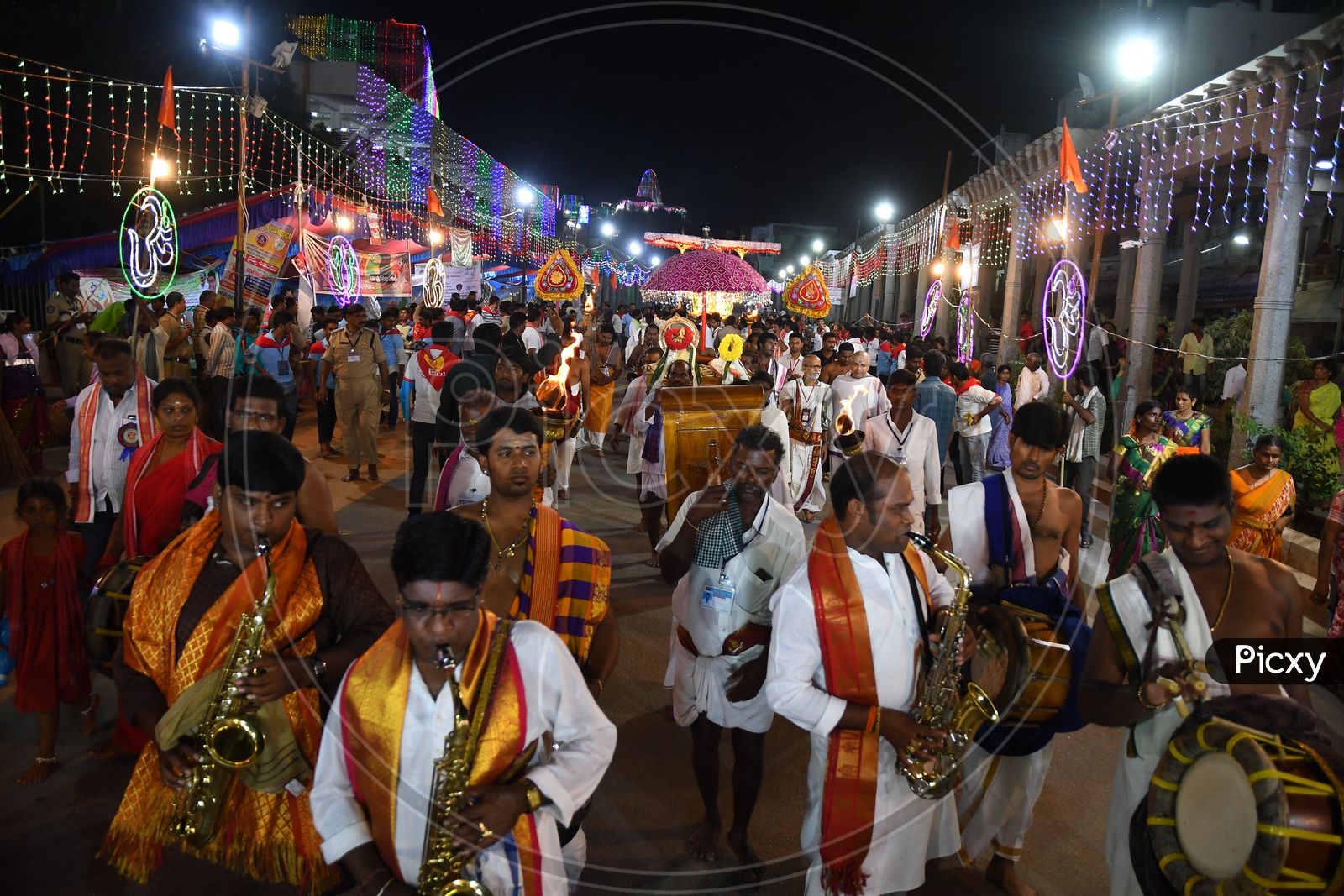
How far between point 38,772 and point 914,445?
19.1 ft

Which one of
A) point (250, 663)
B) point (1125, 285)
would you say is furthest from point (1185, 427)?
point (1125, 285)

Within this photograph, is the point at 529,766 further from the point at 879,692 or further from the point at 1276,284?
the point at 1276,284

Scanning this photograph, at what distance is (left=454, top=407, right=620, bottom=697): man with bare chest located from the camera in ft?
10.3

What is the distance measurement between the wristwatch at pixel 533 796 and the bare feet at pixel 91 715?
3544mm

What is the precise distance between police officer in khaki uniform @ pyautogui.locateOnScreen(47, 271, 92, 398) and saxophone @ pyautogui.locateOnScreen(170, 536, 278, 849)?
→ 38.6ft

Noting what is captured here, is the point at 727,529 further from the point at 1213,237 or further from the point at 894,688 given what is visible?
the point at 1213,237

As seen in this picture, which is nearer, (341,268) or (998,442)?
(998,442)

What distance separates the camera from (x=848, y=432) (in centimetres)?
607

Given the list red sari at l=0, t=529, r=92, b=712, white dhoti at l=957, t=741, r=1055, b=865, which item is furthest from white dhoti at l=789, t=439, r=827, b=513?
red sari at l=0, t=529, r=92, b=712

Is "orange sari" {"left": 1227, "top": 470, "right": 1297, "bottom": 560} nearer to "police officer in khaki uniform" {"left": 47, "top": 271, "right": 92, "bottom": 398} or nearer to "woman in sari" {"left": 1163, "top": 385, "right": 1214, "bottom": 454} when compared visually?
"woman in sari" {"left": 1163, "top": 385, "right": 1214, "bottom": 454}

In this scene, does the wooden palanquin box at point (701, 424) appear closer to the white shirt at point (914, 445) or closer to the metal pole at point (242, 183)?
the white shirt at point (914, 445)

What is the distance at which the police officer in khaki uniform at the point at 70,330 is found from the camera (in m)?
12.8

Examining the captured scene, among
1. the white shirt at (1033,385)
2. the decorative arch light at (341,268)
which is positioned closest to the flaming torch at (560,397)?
the white shirt at (1033,385)

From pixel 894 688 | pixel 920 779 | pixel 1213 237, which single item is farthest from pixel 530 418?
pixel 1213 237
